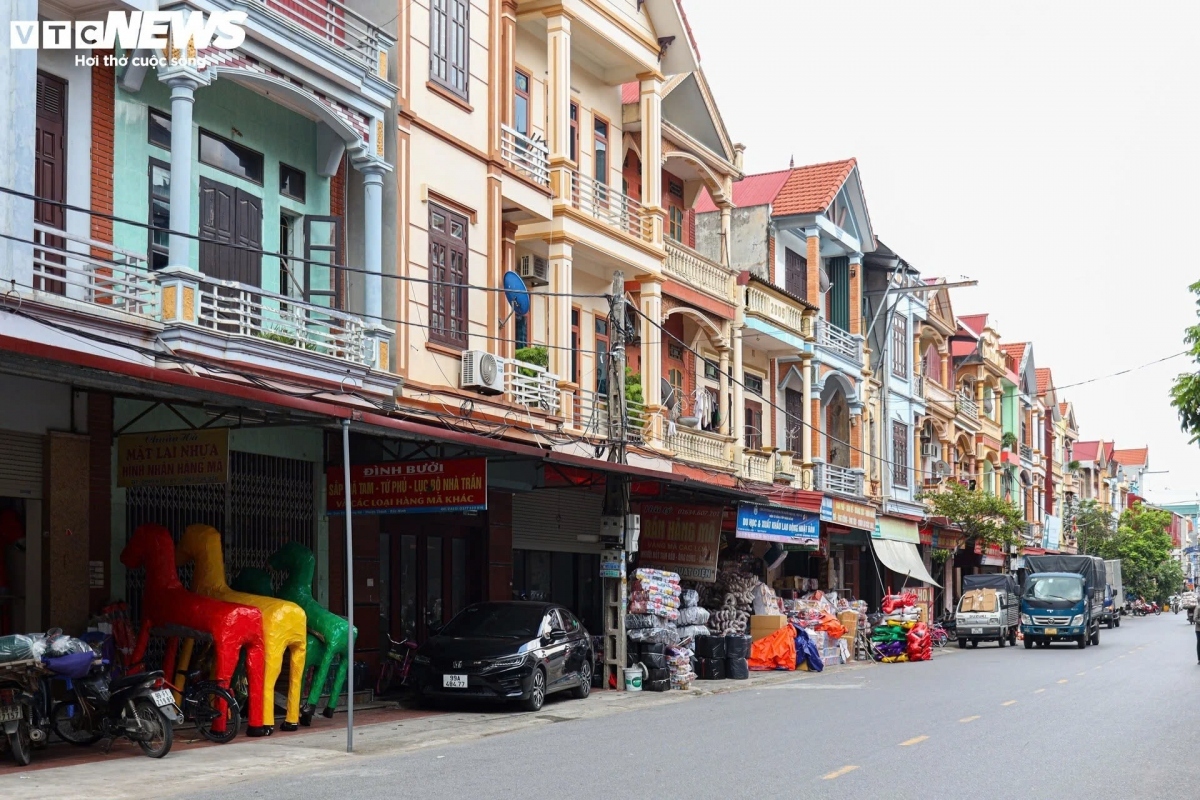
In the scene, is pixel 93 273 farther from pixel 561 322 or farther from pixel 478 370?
pixel 561 322

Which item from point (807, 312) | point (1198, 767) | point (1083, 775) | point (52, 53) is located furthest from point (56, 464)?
point (807, 312)

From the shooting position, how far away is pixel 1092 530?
84312 mm

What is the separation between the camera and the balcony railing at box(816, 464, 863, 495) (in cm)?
3919

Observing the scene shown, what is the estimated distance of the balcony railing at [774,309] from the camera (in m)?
34.9

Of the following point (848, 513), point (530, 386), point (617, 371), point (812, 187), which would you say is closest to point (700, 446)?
point (848, 513)

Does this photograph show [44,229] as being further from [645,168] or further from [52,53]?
[645,168]

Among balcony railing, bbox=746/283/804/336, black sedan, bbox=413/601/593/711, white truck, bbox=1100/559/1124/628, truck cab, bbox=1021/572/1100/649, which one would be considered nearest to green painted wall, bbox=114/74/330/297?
black sedan, bbox=413/601/593/711

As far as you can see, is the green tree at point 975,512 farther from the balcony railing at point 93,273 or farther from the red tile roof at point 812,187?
the balcony railing at point 93,273

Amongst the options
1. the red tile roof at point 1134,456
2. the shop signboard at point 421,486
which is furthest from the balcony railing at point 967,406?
the red tile roof at point 1134,456

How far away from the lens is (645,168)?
93.0 ft

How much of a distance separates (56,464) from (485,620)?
6817 millimetres

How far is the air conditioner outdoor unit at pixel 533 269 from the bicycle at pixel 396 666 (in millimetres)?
7615

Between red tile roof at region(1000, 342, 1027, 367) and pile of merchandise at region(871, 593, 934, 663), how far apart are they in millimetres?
39751

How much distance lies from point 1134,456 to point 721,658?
12888 cm
